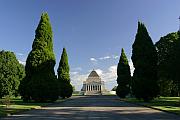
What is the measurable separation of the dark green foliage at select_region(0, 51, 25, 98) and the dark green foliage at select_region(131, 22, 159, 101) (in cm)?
3311

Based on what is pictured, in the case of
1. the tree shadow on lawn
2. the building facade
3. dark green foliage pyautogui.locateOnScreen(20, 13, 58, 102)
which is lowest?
the tree shadow on lawn

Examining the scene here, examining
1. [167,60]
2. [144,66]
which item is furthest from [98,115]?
[144,66]

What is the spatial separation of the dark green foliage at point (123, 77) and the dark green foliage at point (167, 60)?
27.2 feet

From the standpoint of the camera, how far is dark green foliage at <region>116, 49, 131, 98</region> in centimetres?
7431

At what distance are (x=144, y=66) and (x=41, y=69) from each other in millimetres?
15571

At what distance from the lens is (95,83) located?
599 ft

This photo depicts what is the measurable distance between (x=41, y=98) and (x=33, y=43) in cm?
857

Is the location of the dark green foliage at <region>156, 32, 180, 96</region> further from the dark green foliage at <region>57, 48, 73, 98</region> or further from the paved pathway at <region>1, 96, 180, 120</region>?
the dark green foliage at <region>57, 48, 73, 98</region>

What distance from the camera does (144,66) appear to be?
49.5 metres

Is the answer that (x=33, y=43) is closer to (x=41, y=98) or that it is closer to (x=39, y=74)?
(x=39, y=74)

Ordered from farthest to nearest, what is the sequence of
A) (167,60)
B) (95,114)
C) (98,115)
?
(167,60) < (95,114) < (98,115)

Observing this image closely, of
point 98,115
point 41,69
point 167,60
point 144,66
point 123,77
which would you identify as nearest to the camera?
point 98,115

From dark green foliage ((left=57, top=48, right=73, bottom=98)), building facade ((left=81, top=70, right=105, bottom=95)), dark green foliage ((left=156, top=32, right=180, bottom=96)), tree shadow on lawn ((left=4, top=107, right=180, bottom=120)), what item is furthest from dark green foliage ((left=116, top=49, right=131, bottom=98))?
building facade ((left=81, top=70, right=105, bottom=95))

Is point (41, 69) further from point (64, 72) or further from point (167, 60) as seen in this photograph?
point (64, 72)
